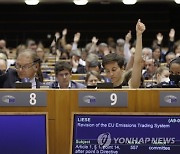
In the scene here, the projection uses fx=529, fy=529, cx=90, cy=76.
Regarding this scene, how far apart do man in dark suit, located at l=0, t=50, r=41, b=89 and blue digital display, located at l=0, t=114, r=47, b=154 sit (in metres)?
1.11

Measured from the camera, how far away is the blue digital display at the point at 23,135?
321 cm

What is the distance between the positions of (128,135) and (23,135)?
64cm

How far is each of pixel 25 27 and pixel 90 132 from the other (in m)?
15.7

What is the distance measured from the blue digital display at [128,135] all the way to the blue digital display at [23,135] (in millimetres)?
212

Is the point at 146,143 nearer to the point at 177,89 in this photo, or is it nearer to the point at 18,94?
the point at 177,89

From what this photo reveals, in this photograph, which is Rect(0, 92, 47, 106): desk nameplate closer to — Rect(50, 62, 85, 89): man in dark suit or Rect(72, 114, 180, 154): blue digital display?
Rect(72, 114, 180, 154): blue digital display

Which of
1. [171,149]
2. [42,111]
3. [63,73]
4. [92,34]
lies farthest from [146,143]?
[92,34]

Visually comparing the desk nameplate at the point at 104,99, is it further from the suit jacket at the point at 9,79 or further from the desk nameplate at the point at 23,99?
the suit jacket at the point at 9,79

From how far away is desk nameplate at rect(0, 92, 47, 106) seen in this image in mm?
3260

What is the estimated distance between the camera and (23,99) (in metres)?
3.26

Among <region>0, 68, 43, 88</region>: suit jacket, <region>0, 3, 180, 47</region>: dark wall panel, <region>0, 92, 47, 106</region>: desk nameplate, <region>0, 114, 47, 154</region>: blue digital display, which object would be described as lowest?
<region>0, 114, 47, 154</region>: blue digital display

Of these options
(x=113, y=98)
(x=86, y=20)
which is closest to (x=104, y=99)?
(x=113, y=98)

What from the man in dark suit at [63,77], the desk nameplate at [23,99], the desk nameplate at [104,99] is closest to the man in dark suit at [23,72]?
the man in dark suit at [63,77]

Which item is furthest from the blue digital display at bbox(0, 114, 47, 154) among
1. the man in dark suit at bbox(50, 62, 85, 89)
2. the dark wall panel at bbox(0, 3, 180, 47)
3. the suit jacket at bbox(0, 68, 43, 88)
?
the dark wall panel at bbox(0, 3, 180, 47)
